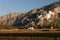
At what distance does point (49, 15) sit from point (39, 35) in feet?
365

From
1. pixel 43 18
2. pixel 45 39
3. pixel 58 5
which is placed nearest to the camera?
pixel 45 39

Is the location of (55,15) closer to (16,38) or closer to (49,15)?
(49,15)

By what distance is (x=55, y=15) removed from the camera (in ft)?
383

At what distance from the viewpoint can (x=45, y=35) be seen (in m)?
4.36

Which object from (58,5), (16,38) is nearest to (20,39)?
(16,38)

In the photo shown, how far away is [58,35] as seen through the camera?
428cm

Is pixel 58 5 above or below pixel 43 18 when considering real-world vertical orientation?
above

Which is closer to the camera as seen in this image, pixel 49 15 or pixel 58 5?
pixel 49 15

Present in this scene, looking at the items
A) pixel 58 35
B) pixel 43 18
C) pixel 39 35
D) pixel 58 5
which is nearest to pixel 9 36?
pixel 39 35

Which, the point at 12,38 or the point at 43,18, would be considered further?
the point at 43,18

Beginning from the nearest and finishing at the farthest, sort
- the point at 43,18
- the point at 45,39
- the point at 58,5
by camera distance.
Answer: the point at 45,39 → the point at 43,18 → the point at 58,5

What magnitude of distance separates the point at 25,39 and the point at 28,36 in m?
0.10

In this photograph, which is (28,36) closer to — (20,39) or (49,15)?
(20,39)

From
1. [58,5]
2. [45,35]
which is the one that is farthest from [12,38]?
[58,5]
